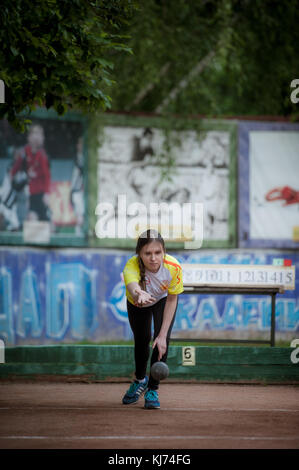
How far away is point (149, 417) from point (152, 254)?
1465 mm

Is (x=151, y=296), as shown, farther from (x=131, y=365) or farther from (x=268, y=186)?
(x=268, y=186)

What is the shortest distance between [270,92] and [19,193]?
586 cm

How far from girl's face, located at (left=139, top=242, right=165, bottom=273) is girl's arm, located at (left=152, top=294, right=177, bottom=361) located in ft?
1.22

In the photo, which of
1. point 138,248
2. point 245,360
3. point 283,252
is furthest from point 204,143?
point 138,248

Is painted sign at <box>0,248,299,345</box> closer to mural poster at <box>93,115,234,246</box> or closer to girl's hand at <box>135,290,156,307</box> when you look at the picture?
mural poster at <box>93,115,234,246</box>

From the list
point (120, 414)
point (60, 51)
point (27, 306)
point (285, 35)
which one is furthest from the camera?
point (285, 35)

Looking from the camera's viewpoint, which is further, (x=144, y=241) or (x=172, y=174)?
(x=172, y=174)

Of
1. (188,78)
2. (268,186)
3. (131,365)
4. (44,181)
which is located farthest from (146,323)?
(188,78)

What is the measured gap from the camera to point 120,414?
7.53 metres

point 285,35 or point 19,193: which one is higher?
point 285,35

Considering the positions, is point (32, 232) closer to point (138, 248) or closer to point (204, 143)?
point (204, 143)

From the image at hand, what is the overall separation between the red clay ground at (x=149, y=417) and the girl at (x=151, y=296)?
14.6 inches

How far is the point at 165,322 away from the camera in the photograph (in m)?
7.83

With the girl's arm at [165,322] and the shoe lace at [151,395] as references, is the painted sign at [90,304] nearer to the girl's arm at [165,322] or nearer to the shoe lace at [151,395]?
the shoe lace at [151,395]
